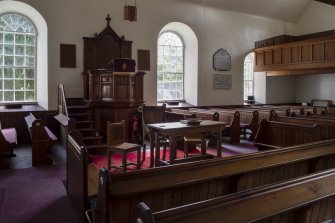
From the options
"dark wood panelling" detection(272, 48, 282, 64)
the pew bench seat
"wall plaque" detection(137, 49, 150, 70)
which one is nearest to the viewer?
the pew bench seat

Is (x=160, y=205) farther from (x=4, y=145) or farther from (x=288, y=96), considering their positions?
(x=288, y=96)

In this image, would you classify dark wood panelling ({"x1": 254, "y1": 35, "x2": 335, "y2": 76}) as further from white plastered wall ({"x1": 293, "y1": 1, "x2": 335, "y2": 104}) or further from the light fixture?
the light fixture

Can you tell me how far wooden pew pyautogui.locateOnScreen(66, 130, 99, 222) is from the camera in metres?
2.88

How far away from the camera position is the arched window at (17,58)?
8.68 m

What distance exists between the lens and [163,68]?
448 inches

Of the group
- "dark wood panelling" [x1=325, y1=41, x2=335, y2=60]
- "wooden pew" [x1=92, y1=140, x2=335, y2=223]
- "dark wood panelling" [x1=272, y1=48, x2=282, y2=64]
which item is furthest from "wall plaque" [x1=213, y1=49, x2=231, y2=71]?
"wooden pew" [x1=92, y1=140, x2=335, y2=223]

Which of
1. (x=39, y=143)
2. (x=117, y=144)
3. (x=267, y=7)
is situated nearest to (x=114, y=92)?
(x=39, y=143)

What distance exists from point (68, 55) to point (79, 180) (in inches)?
253

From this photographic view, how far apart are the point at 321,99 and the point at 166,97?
6529 mm

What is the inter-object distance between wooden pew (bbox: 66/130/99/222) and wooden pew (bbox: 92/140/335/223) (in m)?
0.74

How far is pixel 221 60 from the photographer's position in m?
11.7

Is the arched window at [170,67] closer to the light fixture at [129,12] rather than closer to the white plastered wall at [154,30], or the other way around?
the white plastered wall at [154,30]

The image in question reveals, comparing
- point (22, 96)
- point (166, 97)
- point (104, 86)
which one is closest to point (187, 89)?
point (166, 97)

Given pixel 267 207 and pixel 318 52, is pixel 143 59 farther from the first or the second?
pixel 267 207
